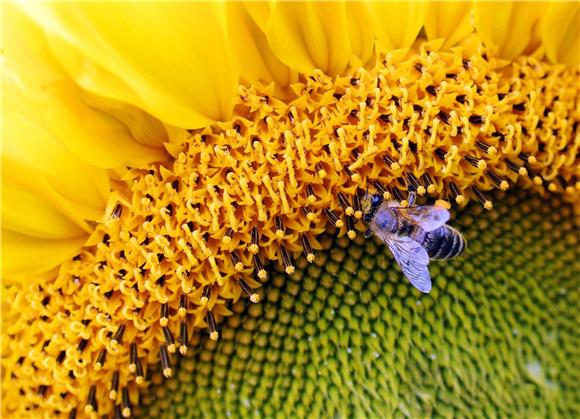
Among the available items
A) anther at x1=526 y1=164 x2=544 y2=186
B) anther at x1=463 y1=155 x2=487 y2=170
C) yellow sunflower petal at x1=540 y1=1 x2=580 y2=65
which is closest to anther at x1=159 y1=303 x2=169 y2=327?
anther at x1=463 y1=155 x2=487 y2=170

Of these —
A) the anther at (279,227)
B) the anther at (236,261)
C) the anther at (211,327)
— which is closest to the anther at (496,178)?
the anther at (279,227)

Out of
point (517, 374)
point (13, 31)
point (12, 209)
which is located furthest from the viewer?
point (517, 374)

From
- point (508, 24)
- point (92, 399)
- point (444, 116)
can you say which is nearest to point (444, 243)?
point (444, 116)

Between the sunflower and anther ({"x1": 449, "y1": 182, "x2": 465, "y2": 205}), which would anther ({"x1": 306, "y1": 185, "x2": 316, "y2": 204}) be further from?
anther ({"x1": 449, "y1": 182, "x2": 465, "y2": 205})

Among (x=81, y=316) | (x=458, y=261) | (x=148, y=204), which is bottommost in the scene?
(x=458, y=261)

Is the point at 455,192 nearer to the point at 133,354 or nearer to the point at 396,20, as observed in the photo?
the point at 396,20

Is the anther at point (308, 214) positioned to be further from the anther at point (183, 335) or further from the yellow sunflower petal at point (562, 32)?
the yellow sunflower petal at point (562, 32)

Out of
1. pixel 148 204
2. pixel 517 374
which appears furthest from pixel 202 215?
pixel 517 374

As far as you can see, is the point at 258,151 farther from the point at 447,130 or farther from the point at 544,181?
Result: the point at 544,181
